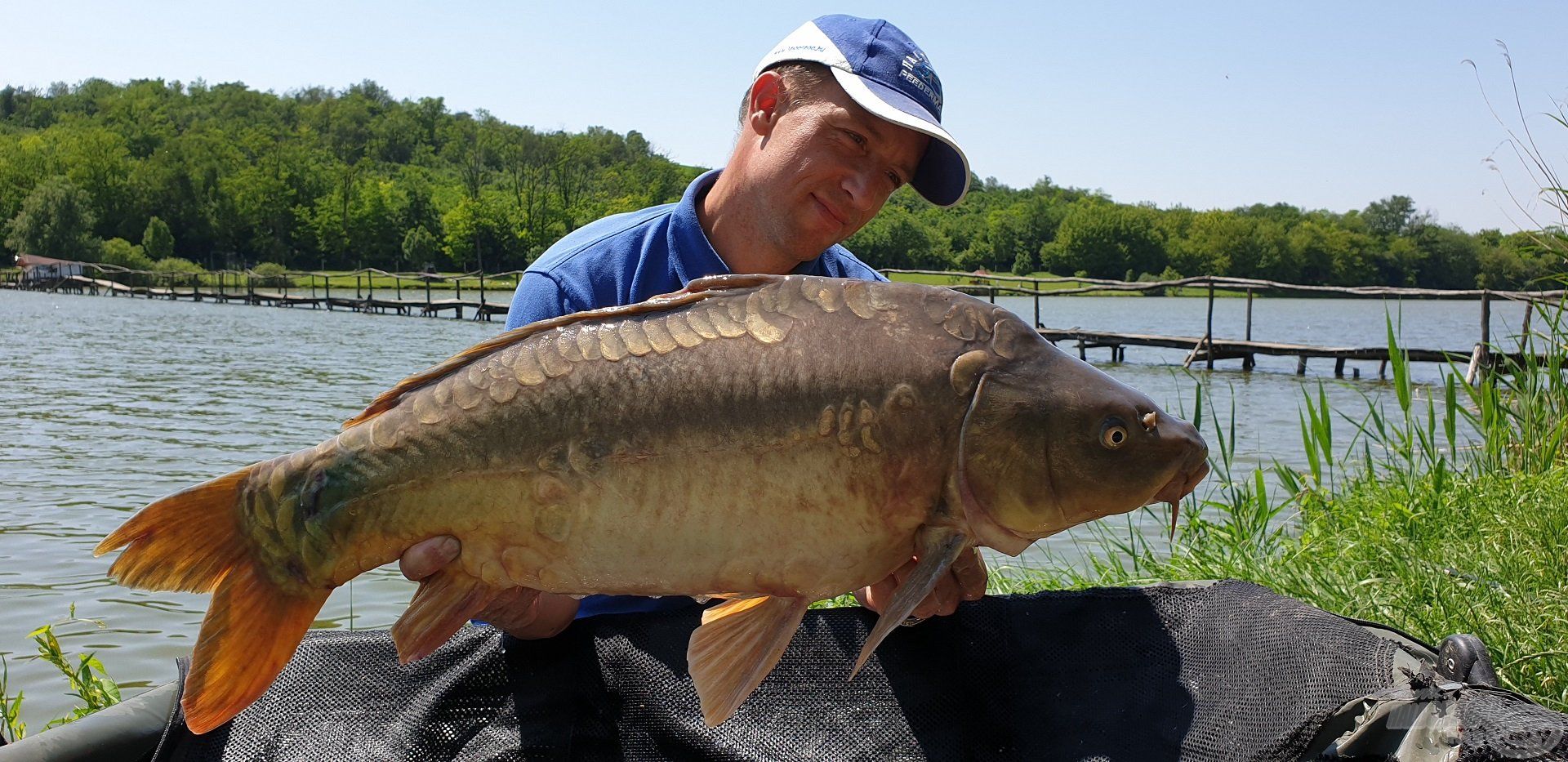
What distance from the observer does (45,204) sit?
80688 millimetres

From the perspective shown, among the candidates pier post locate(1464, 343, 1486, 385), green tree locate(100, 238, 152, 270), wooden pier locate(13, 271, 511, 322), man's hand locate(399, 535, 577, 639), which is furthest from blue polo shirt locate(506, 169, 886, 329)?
green tree locate(100, 238, 152, 270)

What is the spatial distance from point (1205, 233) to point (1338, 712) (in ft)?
265

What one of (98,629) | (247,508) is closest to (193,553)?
(247,508)

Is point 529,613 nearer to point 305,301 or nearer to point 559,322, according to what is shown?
point 559,322

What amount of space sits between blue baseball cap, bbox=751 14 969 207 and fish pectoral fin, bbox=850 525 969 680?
1028 mm

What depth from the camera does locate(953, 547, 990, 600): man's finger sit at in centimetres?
204

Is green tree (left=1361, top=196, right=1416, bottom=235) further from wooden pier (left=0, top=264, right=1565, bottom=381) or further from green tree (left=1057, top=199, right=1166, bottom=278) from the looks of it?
wooden pier (left=0, top=264, right=1565, bottom=381)

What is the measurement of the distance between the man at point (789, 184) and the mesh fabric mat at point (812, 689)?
0.14 meters

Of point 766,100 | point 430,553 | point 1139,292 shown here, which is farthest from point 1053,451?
point 1139,292

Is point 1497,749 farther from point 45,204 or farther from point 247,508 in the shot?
point 45,204

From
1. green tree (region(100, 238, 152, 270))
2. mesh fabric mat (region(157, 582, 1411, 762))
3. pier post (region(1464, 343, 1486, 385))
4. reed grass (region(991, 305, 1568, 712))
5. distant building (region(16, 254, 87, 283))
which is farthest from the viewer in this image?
green tree (region(100, 238, 152, 270))

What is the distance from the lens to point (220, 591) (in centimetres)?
172

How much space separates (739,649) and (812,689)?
81cm

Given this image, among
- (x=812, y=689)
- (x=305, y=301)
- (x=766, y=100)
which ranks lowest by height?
(x=305, y=301)
